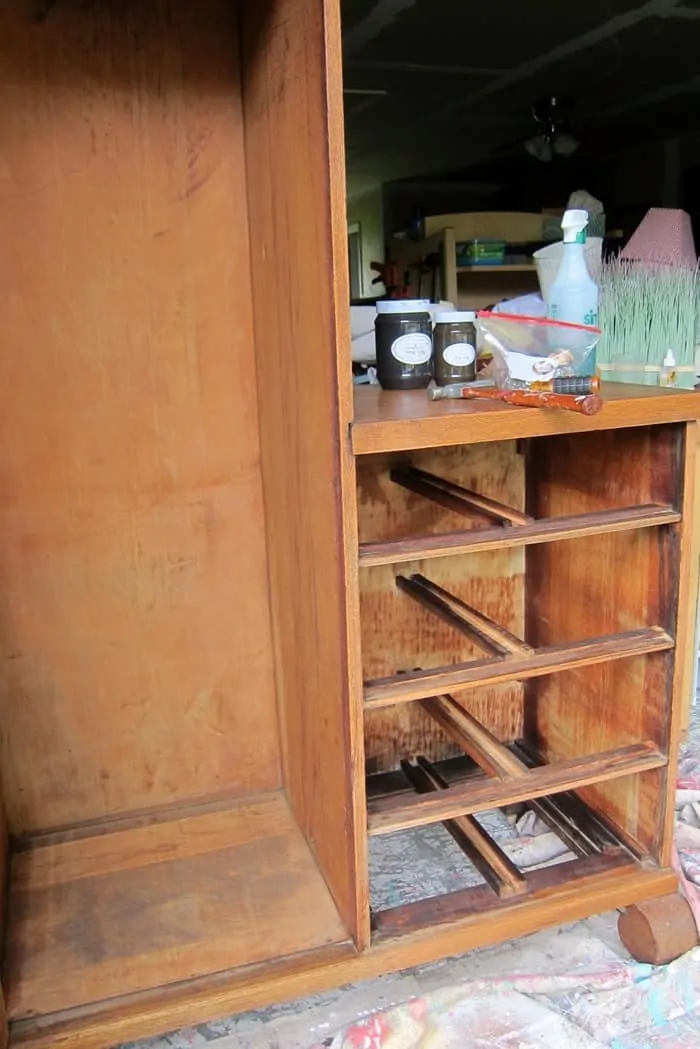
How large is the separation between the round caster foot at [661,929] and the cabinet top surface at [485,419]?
68 cm

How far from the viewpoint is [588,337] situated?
3.68 ft

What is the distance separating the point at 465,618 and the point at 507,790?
0.24m

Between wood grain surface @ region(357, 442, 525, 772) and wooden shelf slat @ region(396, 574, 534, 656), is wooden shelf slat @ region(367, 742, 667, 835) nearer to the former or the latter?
wooden shelf slat @ region(396, 574, 534, 656)

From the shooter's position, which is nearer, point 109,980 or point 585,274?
point 109,980

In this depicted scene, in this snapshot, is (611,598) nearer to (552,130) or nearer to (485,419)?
(485,419)

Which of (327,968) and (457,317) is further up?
(457,317)

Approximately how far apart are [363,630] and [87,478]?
531 millimetres

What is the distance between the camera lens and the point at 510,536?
0.98 m

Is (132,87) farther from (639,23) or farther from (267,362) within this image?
(639,23)

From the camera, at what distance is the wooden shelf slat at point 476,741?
3.75ft

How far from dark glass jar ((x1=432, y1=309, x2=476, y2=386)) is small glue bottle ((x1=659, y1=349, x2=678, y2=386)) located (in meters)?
0.35

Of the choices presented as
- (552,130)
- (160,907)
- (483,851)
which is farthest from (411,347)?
(552,130)

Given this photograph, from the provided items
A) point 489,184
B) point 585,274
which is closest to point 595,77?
point 489,184

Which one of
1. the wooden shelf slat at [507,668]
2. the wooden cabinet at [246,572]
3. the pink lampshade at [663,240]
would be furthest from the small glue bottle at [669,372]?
the wooden shelf slat at [507,668]
